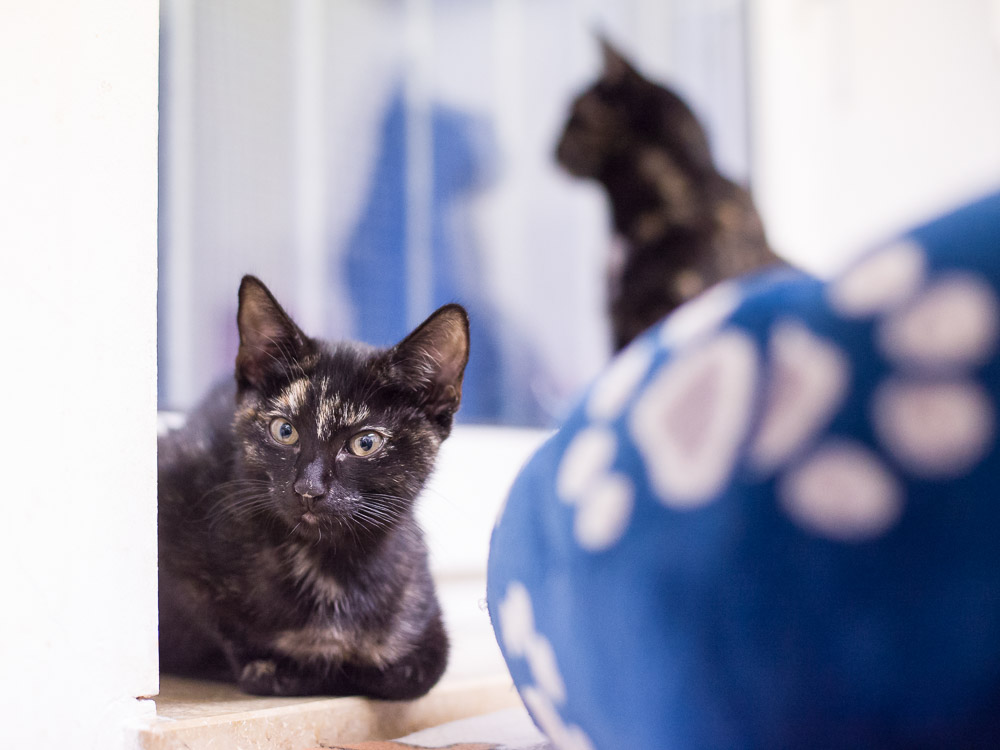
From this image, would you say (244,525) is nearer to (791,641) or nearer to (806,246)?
(791,641)

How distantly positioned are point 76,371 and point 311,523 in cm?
27

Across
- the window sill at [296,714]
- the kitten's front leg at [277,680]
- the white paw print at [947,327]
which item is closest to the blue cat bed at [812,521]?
the white paw print at [947,327]

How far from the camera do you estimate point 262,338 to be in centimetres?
87

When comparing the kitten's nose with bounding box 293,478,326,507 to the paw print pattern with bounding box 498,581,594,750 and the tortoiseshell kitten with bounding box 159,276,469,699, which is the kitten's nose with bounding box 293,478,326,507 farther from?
the paw print pattern with bounding box 498,581,594,750

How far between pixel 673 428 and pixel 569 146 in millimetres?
1955

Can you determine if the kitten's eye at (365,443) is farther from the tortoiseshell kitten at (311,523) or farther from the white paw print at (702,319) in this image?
the white paw print at (702,319)

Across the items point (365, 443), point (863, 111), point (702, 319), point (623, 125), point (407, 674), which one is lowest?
point (407, 674)

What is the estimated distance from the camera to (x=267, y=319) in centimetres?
85

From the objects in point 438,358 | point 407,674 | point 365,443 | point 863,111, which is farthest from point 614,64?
point 407,674

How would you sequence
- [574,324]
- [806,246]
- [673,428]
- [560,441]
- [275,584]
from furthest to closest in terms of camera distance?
[806,246]
[574,324]
[275,584]
[560,441]
[673,428]

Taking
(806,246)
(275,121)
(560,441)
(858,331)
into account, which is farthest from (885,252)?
(806,246)

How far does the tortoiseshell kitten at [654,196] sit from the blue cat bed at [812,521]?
64.7 inches

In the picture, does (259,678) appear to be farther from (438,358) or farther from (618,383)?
(618,383)

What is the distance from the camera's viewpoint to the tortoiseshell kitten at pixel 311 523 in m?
0.82
